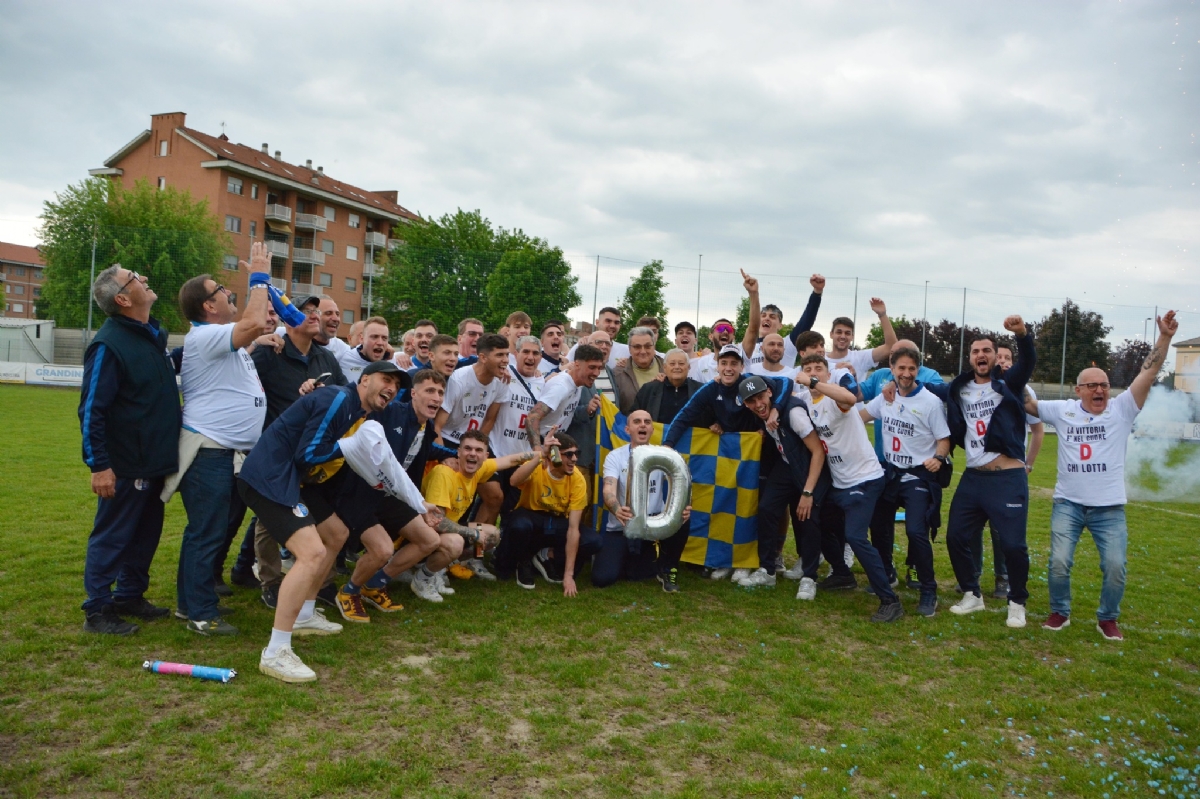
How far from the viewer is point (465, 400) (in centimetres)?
687

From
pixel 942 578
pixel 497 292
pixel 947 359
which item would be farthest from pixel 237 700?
pixel 947 359

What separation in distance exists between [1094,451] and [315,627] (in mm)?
5746

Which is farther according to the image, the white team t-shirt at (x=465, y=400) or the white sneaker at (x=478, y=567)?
the white sneaker at (x=478, y=567)

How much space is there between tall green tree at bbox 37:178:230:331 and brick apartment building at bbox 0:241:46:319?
53195mm

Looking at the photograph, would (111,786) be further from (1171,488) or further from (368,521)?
(1171,488)

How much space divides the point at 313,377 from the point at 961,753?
496 centimetres

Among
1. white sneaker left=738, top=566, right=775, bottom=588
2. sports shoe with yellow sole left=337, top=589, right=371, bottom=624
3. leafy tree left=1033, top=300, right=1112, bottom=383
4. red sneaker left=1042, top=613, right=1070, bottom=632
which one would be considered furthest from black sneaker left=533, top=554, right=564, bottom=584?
leafy tree left=1033, top=300, right=1112, bottom=383

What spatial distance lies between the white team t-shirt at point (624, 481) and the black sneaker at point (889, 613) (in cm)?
192

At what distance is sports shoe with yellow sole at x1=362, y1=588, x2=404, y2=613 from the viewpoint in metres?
6.05

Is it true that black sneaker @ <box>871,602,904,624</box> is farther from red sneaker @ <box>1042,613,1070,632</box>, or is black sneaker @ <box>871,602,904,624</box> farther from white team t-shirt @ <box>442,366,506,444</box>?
white team t-shirt @ <box>442,366,506,444</box>

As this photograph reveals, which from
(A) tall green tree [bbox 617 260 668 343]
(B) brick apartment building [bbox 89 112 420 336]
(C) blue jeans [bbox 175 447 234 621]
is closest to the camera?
(C) blue jeans [bbox 175 447 234 621]

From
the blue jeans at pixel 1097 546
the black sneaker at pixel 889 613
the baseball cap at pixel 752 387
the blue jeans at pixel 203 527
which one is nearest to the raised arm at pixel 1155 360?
the blue jeans at pixel 1097 546

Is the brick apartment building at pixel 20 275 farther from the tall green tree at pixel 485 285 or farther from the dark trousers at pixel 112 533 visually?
the dark trousers at pixel 112 533

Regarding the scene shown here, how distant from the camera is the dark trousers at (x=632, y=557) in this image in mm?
7031
